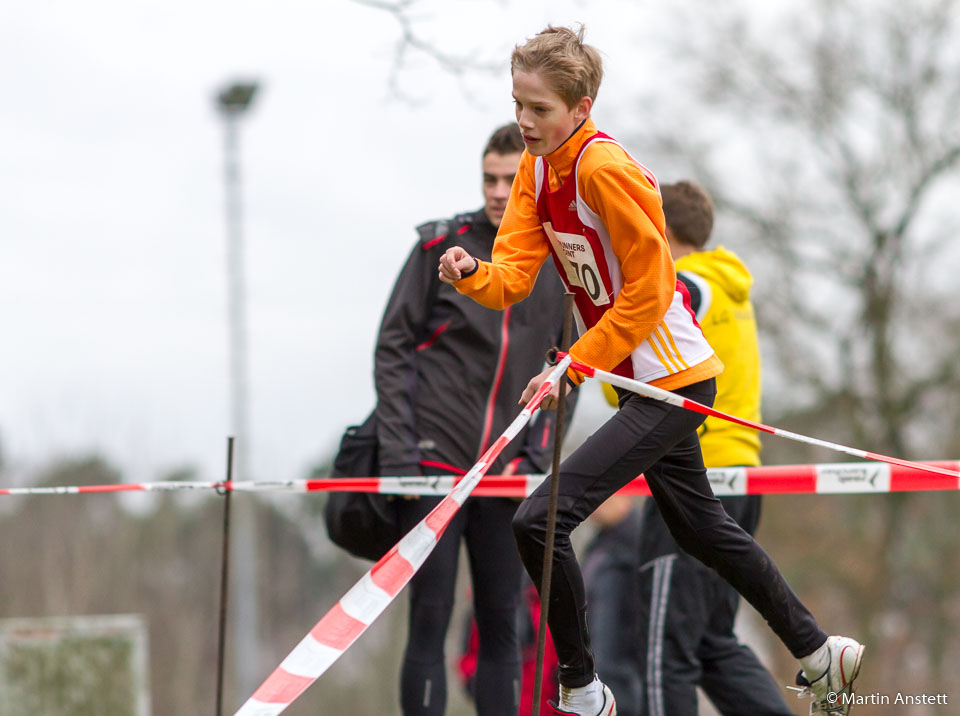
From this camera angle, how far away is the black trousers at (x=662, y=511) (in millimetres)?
3402

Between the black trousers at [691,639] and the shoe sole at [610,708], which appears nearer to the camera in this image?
the shoe sole at [610,708]

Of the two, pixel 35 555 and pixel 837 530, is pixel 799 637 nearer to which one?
pixel 837 530

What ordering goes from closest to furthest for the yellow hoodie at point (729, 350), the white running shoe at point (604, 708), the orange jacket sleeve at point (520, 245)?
the white running shoe at point (604, 708) → the orange jacket sleeve at point (520, 245) → the yellow hoodie at point (729, 350)

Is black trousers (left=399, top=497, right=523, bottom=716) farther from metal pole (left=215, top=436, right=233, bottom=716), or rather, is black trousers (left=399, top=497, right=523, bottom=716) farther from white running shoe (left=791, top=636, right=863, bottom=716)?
white running shoe (left=791, top=636, right=863, bottom=716)

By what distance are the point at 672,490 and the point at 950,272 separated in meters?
15.7

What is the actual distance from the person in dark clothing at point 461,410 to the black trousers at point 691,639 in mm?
616

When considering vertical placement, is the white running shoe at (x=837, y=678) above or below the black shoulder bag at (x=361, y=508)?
below

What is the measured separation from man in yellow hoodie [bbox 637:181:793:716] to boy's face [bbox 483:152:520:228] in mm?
646

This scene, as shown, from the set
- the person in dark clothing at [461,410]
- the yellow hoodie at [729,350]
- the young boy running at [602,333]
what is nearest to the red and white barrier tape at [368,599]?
the young boy running at [602,333]

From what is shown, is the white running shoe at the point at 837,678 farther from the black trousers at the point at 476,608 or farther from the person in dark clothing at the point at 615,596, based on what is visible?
the person in dark clothing at the point at 615,596

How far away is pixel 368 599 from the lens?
340 cm

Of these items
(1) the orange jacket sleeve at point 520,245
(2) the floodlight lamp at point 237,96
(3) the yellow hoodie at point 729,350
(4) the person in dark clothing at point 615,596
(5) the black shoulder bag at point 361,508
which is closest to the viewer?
(1) the orange jacket sleeve at point 520,245

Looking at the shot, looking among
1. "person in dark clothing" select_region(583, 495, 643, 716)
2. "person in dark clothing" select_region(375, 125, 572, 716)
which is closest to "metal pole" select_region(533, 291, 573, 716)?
"person in dark clothing" select_region(375, 125, 572, 716)

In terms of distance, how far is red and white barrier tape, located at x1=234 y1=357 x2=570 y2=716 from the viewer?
10.6ft
